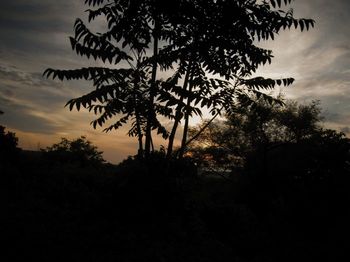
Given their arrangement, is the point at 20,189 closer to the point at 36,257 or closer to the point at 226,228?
the point at 36,257

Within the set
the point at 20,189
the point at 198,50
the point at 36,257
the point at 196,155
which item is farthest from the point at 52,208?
the point at 196,155

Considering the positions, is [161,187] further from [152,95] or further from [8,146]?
[8,146]

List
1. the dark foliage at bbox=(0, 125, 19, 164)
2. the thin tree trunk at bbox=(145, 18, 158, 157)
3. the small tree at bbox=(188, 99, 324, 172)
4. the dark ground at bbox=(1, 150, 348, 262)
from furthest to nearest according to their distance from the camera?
1. the small tree at bbox=(188, 99, 324, 172)
2. the dark foliage at bbox=(0, 125, 19, 164)
3. the thin tree trunk at bbox=(145, 18, 158, 157)
4. the dark ground at bbox=(1, 150, 348, 262)

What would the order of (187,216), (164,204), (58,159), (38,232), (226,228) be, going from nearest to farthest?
(38,232)
(164,204)
(187,216)
(226,228)
(58,159)

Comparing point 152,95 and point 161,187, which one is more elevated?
point 152,95

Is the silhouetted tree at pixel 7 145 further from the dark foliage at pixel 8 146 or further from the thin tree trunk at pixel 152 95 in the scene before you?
the thin tree trunk at pixel 152 95

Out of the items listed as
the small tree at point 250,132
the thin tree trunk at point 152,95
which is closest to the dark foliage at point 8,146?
the thin tree trunk at point 152,95

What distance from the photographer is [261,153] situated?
27.0m

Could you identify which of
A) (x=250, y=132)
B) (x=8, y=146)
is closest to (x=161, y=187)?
(x=8, y=146)

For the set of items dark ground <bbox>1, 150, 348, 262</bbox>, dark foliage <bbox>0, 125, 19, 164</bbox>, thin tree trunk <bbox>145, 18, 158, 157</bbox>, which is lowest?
dark ground <bbox>1, 150, 348, 262</bbox>

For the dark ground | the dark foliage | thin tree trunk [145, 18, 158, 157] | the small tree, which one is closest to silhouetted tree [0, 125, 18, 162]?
the dark foliage

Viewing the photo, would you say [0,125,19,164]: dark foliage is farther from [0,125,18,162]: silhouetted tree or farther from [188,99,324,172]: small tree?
[188,99,324,172]: small tree

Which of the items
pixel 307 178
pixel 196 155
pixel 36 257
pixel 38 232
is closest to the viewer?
pixel 36 257

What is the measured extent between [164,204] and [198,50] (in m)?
5.23
